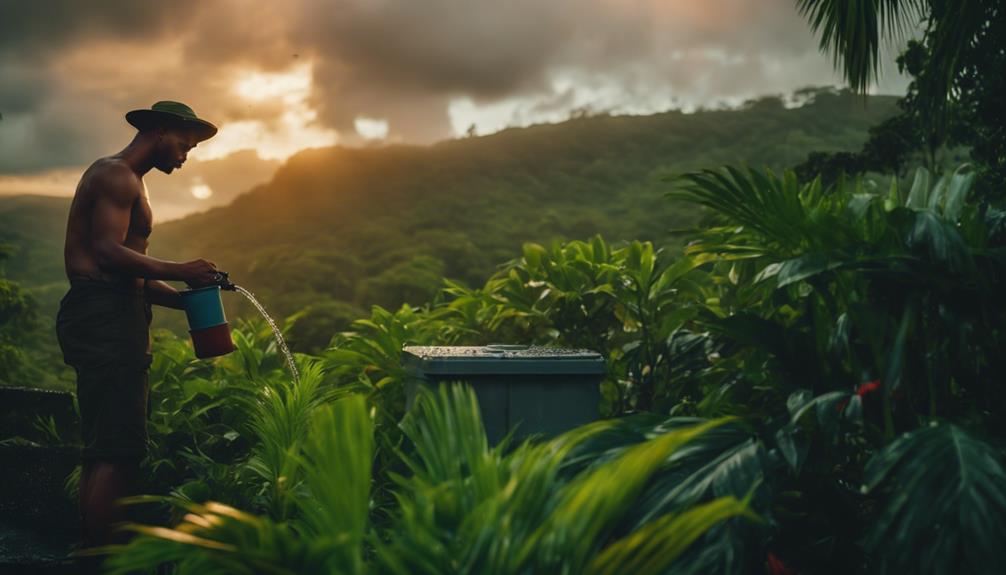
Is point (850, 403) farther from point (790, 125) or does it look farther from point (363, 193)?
point (790, 125)

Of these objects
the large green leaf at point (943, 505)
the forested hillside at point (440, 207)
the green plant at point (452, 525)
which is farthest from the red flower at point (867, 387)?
the forested hillside at point (440, 207)

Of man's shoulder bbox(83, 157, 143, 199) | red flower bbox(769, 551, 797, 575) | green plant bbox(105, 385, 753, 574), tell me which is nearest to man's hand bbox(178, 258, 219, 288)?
man's shoulder bbox(83, 157, 143, 199)

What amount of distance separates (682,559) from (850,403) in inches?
25.7

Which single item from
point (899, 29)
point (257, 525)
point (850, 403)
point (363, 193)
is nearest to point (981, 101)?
point (899, 29)

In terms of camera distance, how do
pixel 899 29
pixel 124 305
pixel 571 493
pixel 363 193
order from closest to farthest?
pixel 571 493
pixel 124 305
pixel 899 29
pixel 363 193

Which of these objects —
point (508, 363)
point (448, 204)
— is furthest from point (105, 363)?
point (448, 204)

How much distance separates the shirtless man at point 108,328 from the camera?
3.44m

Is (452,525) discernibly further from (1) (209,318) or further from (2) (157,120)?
(2) (157,120)

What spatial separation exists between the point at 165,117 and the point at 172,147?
124 millimetres

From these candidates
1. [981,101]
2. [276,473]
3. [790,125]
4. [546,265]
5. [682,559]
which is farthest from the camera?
[790,125]

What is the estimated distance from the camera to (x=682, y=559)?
2.29 metres

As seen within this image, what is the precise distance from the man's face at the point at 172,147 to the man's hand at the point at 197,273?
0.46 meters

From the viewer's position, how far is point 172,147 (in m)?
3.64

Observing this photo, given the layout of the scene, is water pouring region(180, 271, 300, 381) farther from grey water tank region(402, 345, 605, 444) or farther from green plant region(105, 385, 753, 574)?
green plant region(105, 385, 753, 574)
